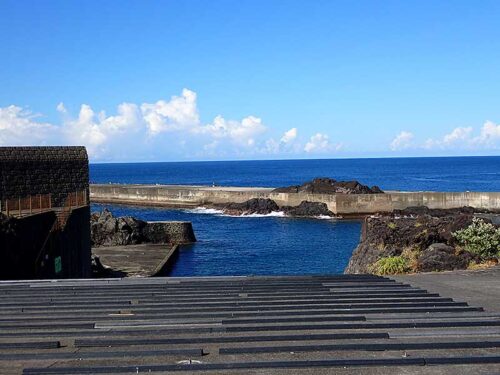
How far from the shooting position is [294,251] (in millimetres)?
38969

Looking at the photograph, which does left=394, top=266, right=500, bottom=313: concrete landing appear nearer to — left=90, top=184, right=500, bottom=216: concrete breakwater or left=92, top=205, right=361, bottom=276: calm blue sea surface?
left=92, top=205, right=361, bottom=276: calm blue sea surface

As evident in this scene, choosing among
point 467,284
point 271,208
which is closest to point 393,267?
point 467,284

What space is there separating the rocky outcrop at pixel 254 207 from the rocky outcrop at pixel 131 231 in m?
21.6

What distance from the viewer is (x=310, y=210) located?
204 ft

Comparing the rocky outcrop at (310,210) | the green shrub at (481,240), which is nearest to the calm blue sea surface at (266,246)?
the rocky outcrop at (310,210)

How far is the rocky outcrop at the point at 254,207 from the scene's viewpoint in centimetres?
6506

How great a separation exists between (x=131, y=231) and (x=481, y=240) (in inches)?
1104

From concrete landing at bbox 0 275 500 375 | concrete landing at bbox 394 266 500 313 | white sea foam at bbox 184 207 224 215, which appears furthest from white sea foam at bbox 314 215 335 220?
concrete landing at bbox 0 275 500 375

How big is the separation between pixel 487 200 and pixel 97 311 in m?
60.0

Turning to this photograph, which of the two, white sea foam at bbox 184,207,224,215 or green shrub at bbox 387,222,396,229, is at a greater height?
green shrub at bbox 387,222,396,229

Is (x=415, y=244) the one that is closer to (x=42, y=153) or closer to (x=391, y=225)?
(x=391, y=225)

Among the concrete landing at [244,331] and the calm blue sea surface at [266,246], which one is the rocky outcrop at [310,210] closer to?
the calm blue sea surface at [266,246]

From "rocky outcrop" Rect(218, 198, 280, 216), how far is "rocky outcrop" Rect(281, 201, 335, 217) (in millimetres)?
1968

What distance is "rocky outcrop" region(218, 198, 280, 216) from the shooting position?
213ft
